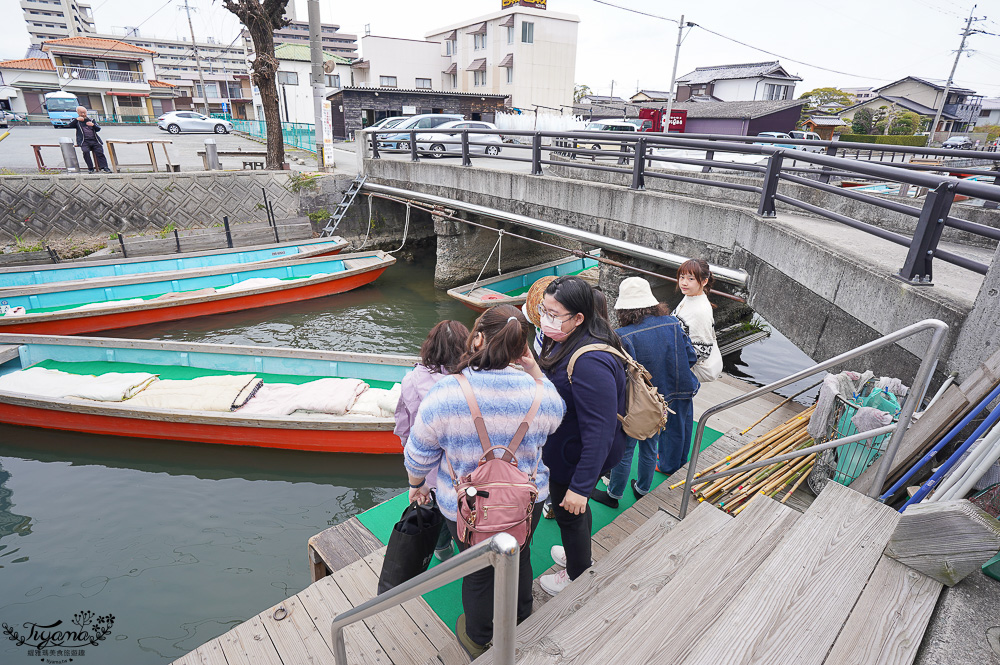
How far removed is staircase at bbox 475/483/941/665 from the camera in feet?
5.70

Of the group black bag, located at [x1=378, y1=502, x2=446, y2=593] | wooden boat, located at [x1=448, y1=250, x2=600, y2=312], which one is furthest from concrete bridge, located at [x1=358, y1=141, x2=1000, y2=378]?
black bag, located at [x1=378, y1=502, x2=446, y2=593]

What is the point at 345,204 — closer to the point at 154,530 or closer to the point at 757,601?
the point at 154,530

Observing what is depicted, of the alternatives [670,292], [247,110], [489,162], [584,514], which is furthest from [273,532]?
[247,110]

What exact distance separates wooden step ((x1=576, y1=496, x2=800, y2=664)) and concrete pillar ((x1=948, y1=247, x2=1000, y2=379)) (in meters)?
1.31

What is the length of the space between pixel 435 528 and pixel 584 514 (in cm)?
84

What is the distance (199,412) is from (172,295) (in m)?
5.48

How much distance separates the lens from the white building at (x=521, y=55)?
111 ft

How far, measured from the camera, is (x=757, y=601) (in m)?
1.93

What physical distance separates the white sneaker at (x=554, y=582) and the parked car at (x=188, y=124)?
33655 millimetres

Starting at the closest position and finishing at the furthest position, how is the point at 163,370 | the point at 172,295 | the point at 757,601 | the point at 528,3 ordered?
the point at 757,601 → the point at 163,370 → the point at 172,295 → the point at 528,3

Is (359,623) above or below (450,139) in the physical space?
below

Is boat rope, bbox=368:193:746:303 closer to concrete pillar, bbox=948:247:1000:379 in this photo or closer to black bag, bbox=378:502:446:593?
concrete pillar, bbox=948:247:1000:379

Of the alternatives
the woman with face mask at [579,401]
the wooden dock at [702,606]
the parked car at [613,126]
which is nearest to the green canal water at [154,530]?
the wooden dock at [702,606]

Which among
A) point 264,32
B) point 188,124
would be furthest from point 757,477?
point 188,124
